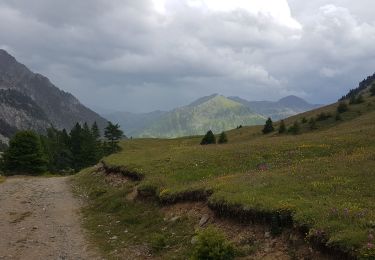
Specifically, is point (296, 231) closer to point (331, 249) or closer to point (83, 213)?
point (331, 249)

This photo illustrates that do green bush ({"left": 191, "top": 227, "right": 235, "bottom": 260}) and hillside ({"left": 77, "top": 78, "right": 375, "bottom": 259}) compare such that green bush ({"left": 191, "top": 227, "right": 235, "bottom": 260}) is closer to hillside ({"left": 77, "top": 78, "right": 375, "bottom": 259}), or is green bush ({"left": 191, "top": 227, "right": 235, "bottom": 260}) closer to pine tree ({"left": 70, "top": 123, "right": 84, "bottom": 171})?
hillside ({"left": 77, "top": 78, "right": 375, "bottom": 259})

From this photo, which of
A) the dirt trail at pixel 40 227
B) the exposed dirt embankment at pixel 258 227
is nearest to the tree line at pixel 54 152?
the dirt trail at pixel 40 227

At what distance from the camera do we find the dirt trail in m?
22.0

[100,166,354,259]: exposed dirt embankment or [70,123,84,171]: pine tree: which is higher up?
[70,123,84,171]: pine tree

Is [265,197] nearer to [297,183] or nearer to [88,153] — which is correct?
[297,183]

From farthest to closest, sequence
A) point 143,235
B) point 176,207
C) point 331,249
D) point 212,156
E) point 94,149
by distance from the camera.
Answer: point 94,149 < point 212,156 < point 176,207 < point 143,235 < point 331,249

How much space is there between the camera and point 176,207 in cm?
2580

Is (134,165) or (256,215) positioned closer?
(256,215)

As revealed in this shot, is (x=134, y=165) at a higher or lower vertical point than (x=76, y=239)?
higher

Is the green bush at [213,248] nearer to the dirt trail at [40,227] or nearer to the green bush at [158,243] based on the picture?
the green bush at [158,243]

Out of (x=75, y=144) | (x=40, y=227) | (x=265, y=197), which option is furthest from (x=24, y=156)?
(x=265, y=197)

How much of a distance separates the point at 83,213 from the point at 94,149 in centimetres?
8009

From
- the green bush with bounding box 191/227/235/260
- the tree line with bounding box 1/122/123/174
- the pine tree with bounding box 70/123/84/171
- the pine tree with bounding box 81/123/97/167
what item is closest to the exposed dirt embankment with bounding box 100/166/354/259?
the green bush with bounding box 191/227/235/260

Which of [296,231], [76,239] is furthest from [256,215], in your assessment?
[76,239]
